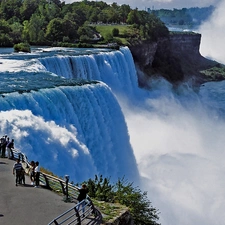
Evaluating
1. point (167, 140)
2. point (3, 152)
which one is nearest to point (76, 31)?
point (167, 140)

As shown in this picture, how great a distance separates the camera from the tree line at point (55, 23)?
57688mm

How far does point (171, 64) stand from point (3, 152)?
173ft

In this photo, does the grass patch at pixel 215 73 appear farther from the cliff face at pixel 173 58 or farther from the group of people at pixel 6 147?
the group of people at pixel 6 147

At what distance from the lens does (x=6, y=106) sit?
19.3 m

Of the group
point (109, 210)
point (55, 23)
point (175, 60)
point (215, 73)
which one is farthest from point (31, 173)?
point (215, 73)

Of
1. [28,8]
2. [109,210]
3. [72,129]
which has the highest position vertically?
[109,210]

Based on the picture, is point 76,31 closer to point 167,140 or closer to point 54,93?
point 167,140

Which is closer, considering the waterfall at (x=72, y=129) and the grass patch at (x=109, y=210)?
the grass patch at (x=109, y=210)

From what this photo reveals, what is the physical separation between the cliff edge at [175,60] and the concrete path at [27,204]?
135ft

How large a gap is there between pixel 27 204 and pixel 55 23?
50.7m

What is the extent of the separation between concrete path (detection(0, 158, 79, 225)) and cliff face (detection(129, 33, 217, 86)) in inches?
1635

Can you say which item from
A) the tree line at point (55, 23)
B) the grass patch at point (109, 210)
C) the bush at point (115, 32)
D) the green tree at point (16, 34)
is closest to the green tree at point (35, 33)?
the tree line at point (55, 23)

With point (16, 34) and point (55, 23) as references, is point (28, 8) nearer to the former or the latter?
point (55, 23)

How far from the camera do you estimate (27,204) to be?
11.3m
